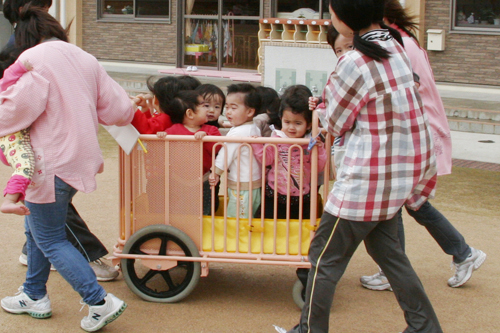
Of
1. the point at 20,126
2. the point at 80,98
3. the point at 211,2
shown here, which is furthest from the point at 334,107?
the point at 211,2

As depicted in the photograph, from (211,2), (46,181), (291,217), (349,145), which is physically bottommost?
(291,217)

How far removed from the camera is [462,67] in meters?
13.2

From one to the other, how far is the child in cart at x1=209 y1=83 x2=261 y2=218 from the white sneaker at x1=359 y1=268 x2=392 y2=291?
0.91 metres

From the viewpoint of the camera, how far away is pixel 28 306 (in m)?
3.73

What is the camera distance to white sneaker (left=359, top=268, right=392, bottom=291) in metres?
4.21

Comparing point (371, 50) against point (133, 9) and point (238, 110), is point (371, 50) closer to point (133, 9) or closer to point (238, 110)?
point (238, 110)

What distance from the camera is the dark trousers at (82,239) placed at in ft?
13.7

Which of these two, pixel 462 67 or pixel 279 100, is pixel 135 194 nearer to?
pixel 279 100

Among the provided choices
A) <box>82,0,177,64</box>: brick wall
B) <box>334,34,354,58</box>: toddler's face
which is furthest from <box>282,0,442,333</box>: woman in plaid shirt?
<box>82,0,177,64</box>: brick wall

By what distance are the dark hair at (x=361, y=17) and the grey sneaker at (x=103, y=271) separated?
2.27 m

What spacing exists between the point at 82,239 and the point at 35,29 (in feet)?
4.33

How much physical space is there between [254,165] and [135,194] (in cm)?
71

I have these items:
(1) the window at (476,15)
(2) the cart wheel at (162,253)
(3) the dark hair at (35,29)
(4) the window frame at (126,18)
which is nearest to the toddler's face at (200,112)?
(2) the cart wheel at (162,253)

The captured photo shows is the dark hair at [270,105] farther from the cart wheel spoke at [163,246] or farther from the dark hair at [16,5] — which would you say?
the dark hair at [16,5]
